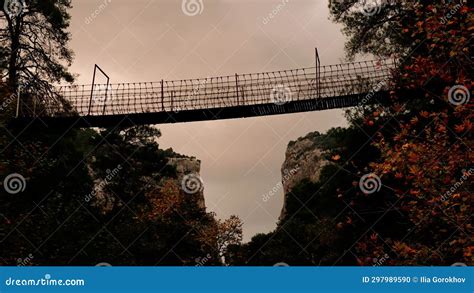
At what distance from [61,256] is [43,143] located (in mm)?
6322

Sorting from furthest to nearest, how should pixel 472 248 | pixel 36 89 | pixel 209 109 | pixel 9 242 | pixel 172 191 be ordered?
pixel 172 191 < pixel 36 89 < pixel 209 109 < pixel 9 242 < pixel 472 248

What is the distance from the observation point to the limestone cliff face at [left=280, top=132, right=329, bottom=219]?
91000 millimetres

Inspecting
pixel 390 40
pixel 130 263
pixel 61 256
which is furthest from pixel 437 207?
pixel 130 263

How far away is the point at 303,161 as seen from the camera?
337 feet

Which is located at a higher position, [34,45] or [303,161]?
[303,161]

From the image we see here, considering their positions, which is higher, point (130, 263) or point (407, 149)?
point (130, 263)

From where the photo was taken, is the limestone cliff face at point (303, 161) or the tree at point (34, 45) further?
the limestone cliff face at point (303, 161)

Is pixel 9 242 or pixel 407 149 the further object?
pixel 9 242

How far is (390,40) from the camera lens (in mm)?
21984

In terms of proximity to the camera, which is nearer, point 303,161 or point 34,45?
point 34,45

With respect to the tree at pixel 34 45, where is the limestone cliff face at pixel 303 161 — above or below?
above

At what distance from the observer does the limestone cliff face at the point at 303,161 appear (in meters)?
91.0

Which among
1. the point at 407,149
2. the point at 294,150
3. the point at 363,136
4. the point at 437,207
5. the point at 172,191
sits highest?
the point at 294,150

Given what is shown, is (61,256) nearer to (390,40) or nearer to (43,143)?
(43,143)
